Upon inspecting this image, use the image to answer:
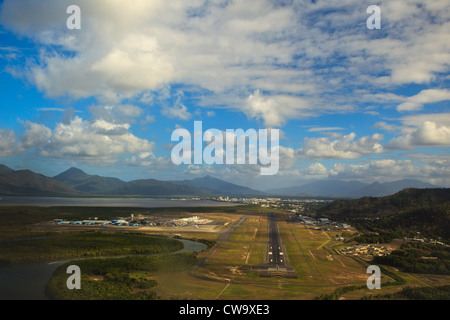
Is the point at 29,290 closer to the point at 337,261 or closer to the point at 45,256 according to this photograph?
the point at 45,256

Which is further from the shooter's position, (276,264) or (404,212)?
(404,212)

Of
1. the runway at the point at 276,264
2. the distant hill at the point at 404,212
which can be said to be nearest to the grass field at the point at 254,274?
the runway at the point at 276,264

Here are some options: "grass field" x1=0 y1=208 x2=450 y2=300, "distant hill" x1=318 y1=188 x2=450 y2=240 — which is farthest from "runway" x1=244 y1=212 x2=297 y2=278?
"distant hill" x1=318 y1=188 x2=450 y2=240

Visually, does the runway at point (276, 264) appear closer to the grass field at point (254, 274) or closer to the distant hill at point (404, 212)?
the grass field at point (254, 274)

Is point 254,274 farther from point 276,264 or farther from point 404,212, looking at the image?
point 404,212

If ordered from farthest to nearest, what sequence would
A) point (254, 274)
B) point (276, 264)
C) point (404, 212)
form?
point (404, 212)
point (276, 264)
point (254, 274)

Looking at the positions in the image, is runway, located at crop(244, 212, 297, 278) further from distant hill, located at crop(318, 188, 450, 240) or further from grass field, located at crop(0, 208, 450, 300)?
distant hill, located at crop(318, 188, 450, 240)

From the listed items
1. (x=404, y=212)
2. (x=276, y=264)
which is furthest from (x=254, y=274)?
(x=404, y=212)
